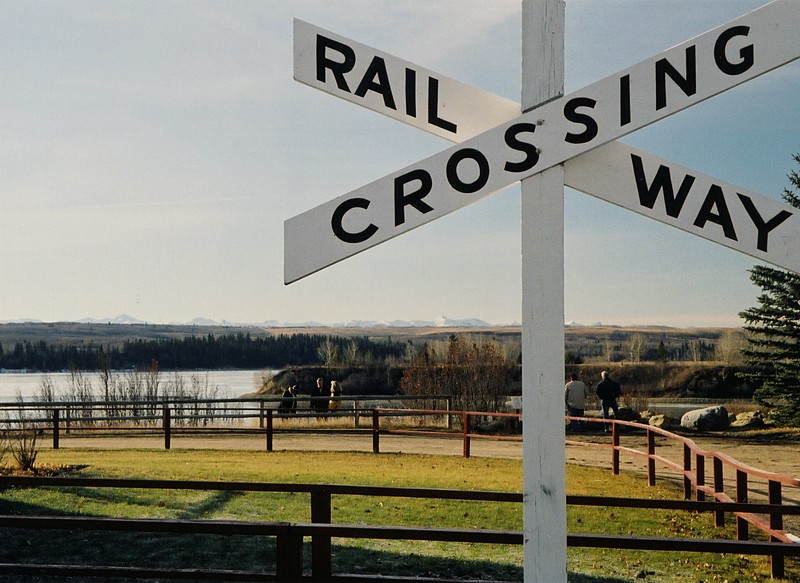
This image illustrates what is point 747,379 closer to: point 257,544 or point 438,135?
point 257,544

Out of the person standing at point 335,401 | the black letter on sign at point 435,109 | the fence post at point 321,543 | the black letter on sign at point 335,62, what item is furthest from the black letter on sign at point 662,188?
the person standing at point 335,401

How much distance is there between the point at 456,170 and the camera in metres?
3.00

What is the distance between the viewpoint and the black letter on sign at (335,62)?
3002 mm

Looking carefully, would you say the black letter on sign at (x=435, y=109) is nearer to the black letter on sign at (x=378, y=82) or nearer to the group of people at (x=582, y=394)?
the black letter on sign at (x=378, y=82)

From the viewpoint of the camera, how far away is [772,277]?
1070 inches

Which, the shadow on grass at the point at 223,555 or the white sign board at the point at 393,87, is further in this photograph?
the shadow on grass at the point at 223,555

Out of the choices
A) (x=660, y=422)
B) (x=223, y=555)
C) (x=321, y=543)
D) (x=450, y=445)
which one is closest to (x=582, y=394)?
(x=450, y=445)

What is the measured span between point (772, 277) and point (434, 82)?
26.8 m

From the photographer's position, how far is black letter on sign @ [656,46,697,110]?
2957 millimetres

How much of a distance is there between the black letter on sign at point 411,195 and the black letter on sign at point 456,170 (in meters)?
0.08

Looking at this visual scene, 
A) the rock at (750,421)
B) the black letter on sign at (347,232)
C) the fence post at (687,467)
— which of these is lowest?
the rock at (750,421)

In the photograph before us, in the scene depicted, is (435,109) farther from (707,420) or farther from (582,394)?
(707,420)

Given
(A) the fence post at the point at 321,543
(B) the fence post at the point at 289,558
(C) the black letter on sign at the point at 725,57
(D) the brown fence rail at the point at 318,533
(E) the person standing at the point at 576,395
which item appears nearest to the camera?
(C) the black letter on sign at the point at 725,57

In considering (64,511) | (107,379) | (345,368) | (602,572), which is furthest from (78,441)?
(345,368)
